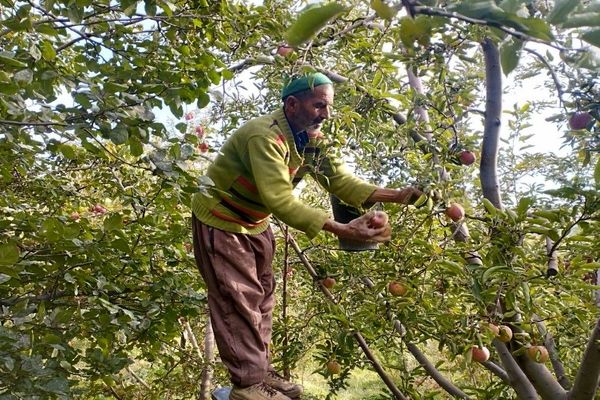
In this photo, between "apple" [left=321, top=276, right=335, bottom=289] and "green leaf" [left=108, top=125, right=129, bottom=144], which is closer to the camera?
→ "green leaf" [left=108, top=125, right=129, bottom=144]

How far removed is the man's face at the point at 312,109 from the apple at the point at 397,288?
0.65 m

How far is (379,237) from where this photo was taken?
176 centimetres

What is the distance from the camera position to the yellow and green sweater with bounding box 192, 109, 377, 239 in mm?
1810

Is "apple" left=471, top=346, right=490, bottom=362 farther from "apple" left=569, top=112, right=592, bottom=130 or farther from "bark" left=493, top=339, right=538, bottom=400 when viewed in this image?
"apple" left=569, top=112, right=592, bottom=130

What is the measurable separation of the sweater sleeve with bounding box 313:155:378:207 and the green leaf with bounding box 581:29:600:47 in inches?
54.0

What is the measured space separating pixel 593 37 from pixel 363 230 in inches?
43.9

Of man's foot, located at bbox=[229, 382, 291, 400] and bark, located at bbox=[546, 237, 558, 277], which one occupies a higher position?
bark, located at bbox=[546, 237, 558, 277]

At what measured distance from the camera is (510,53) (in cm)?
81

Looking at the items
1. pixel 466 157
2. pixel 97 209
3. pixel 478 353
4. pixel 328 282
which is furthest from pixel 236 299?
pixel 97 209

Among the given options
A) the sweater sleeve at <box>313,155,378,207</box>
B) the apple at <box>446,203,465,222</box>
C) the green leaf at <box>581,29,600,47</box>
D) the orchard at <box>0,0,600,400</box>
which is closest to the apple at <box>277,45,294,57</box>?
the orchard at <box>0,0,600,400</box>

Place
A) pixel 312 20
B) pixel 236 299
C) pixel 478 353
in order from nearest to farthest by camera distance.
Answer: pixel 312 20
pixel 478 353
pixel 236 299

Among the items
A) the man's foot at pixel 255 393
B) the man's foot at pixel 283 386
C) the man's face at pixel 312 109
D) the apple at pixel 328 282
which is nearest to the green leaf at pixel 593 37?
the man's face at pixel 312 109

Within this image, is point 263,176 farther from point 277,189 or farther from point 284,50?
point 284,50

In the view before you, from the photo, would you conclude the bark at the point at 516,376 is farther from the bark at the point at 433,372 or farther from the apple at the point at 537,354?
the bark at the point at 433,372
